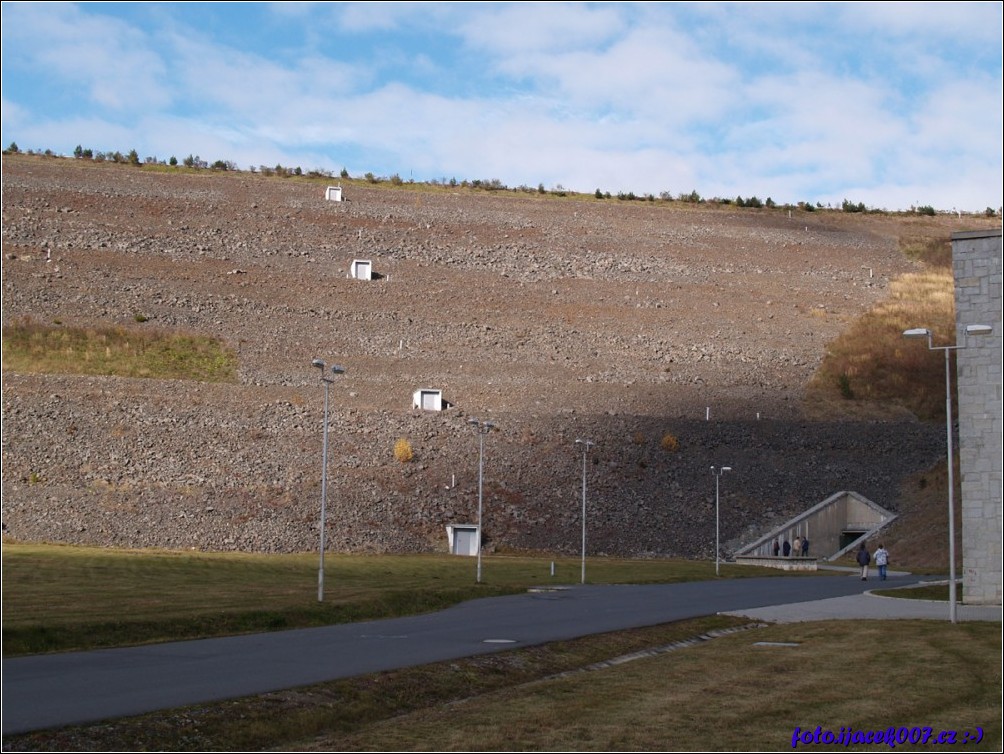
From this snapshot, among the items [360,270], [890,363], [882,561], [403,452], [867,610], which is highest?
[360,270]

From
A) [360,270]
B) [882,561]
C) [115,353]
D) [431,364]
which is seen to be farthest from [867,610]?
[360,270]

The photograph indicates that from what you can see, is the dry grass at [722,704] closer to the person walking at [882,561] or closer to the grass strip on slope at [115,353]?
the person walking at [882,561]

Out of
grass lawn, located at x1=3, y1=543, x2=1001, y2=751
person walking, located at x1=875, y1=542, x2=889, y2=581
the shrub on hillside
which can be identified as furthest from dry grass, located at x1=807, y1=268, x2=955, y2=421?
grass lawn, located at x1=3, y1=543, x2=1001, y2=751

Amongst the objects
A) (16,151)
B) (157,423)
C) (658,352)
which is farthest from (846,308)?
(16,151)

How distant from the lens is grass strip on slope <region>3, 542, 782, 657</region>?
23125 millimetres

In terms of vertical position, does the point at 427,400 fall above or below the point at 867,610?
above

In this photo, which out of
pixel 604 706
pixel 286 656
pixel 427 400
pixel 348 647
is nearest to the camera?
pixel 604 706

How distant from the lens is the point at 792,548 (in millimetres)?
62094

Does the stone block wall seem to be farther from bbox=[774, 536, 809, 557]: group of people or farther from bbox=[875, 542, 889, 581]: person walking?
bbox=[774, 536, 809, 557]: group of people

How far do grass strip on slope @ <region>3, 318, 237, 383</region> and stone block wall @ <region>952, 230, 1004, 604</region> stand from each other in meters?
52.5

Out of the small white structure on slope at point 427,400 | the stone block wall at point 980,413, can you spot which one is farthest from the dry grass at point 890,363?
the stone block wall at point 980,413

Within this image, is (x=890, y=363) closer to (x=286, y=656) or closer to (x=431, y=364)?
(x=431, y=364)

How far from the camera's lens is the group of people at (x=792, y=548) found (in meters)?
61.8

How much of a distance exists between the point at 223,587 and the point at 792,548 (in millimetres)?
35776
